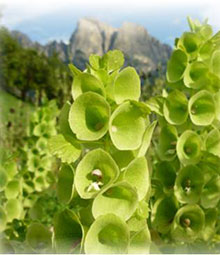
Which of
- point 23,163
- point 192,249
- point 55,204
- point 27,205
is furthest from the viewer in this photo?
point 55,204

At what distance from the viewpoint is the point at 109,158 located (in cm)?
47

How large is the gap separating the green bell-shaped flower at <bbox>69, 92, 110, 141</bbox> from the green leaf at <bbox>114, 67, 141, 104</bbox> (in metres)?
0.02

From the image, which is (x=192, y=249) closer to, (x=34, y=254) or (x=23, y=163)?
(x=34, y=254)

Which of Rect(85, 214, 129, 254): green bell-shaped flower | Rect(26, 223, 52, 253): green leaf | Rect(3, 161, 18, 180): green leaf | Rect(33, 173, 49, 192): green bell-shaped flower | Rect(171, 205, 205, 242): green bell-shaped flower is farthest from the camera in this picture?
Rect(33, 173, 49, 192): green bell-shaped flower

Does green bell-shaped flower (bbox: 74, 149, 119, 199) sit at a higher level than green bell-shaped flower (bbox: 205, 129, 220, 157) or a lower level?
lower

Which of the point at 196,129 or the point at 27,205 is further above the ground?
the point at 196,129

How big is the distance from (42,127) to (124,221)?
1494mm

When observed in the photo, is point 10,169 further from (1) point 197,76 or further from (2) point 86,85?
(2) point 86,85

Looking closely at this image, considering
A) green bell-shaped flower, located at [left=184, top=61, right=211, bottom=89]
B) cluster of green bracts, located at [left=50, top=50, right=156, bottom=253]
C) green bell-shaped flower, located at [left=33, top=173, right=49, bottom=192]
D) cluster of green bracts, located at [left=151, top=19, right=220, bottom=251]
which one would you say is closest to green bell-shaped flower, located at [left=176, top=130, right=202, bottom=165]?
cluster of green bracts, located at [left=151, top=19, right=220, bottom=251]

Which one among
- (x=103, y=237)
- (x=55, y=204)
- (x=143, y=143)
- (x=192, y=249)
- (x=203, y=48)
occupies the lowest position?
(x=55, y=204)

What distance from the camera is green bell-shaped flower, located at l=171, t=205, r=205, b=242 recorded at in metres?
0.85

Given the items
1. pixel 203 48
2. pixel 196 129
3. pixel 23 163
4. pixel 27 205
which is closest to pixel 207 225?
pixel 196 129

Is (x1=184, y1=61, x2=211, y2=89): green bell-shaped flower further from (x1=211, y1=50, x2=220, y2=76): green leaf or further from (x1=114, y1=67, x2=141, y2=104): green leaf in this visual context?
(x1=114, y1=67, x2=141, y2=104): green leaf

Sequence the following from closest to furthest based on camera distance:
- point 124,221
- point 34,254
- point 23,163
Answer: point 124,221, point 34,254, point 23,163
